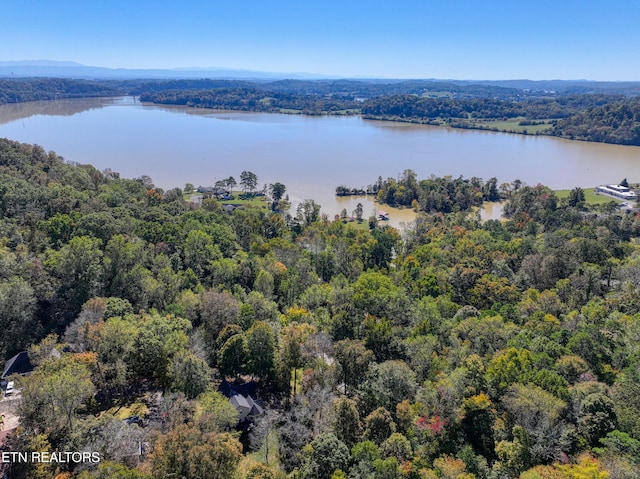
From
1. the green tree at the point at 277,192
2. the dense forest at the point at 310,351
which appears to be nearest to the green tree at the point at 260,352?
the dense forest at the point at 310,351

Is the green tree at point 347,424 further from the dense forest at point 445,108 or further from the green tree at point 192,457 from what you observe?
the dense forest at point 445,108

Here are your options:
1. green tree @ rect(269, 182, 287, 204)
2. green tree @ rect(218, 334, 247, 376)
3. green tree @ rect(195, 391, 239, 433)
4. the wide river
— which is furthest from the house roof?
the wide river

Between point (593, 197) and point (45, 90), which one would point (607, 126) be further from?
point (45, 90)

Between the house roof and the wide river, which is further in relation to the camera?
the wide river

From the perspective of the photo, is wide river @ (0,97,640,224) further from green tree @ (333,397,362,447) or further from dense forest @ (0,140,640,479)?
green tree @ (333,397,362,447)

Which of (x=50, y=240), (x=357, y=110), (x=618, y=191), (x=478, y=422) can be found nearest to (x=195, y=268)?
(x=50, y=240)

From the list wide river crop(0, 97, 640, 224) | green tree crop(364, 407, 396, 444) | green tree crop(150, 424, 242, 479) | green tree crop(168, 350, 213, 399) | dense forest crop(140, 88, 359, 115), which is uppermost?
dense forest crop(140, 88, 359, 115)
